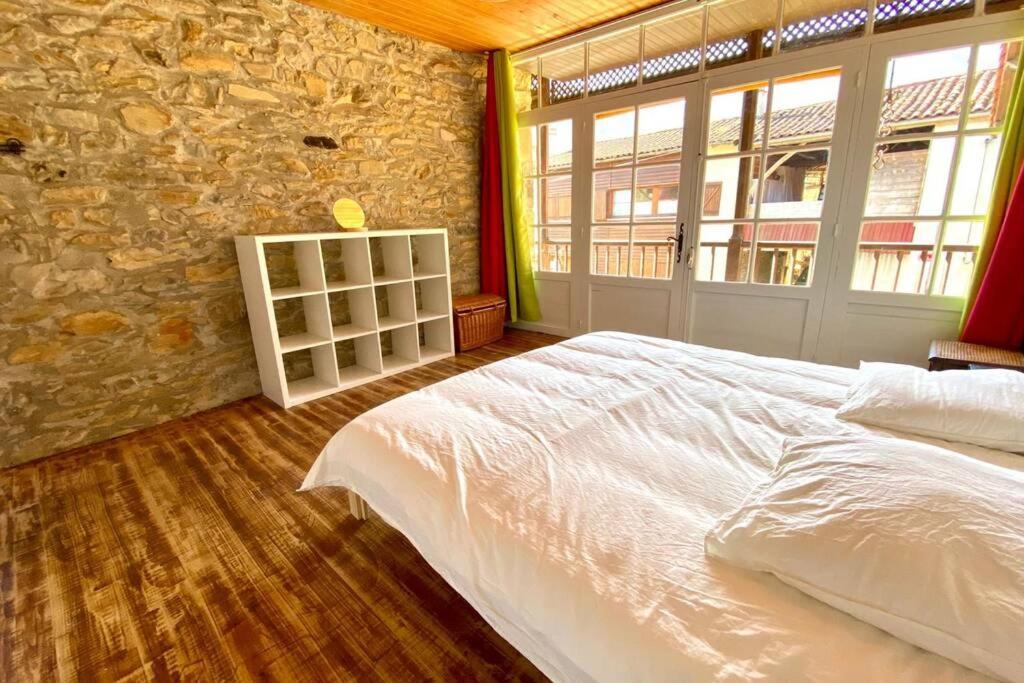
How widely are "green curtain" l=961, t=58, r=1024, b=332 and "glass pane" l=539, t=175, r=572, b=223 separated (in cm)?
258

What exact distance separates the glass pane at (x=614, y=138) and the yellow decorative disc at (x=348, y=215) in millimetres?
1968

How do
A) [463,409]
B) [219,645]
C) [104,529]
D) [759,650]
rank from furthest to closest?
1. [104,529]
2. [463,409]
3. [219,645]
4. [759,650]

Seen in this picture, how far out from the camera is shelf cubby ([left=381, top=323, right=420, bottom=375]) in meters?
3.41

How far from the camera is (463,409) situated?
150 cm

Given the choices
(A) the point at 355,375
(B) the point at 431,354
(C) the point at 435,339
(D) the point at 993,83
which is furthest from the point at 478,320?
(D) the point at 993,83

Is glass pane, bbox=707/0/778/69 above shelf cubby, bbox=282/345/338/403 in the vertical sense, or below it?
above

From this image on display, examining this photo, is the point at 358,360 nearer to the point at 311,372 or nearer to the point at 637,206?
the point at 311,372

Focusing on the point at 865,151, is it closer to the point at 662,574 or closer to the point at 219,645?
the point at 662,574

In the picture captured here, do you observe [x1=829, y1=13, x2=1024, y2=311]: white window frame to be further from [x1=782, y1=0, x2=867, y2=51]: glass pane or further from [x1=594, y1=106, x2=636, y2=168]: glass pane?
[x1=594, y1=106, x2=636, y2=168]: glass pane

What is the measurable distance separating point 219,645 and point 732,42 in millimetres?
4029

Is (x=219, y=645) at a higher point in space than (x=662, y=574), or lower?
lower

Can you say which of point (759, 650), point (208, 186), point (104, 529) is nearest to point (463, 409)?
point (759, 650)

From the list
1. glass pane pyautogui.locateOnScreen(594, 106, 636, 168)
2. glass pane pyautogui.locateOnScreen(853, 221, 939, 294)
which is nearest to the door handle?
glass pane pyautogui.locateOnScreen(594, 106, 636, 168)

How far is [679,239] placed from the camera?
10.8 ft
